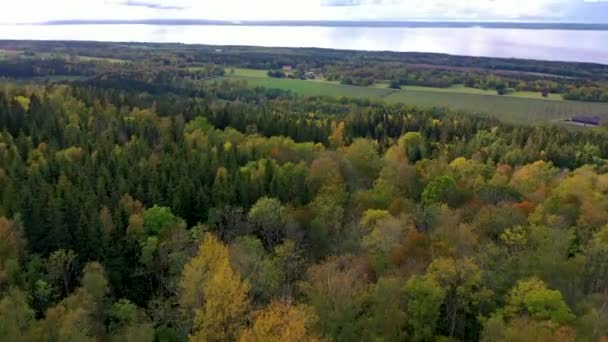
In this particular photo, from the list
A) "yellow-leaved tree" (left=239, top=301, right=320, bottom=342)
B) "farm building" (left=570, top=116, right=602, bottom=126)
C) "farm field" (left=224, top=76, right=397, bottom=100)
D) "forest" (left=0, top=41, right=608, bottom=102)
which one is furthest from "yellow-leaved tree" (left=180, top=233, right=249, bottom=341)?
"forest" (left=0, top=41, right=608, bottom=102)

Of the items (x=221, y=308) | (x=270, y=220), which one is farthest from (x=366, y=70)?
(x=221, y=308)

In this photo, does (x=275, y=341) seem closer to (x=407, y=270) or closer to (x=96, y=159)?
(x=407, y=270)

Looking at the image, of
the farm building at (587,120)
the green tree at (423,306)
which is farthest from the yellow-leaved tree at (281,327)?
the farm building at (587,120)

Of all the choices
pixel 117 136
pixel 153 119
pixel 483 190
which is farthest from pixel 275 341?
pixel 153 119

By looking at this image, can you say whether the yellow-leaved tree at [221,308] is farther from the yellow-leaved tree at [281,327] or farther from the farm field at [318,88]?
the farm field at [318,88]

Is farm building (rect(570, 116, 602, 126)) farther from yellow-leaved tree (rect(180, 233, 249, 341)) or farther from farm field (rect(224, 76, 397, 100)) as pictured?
yellow-leaved tree (rect(180, 233, 249, 341))
